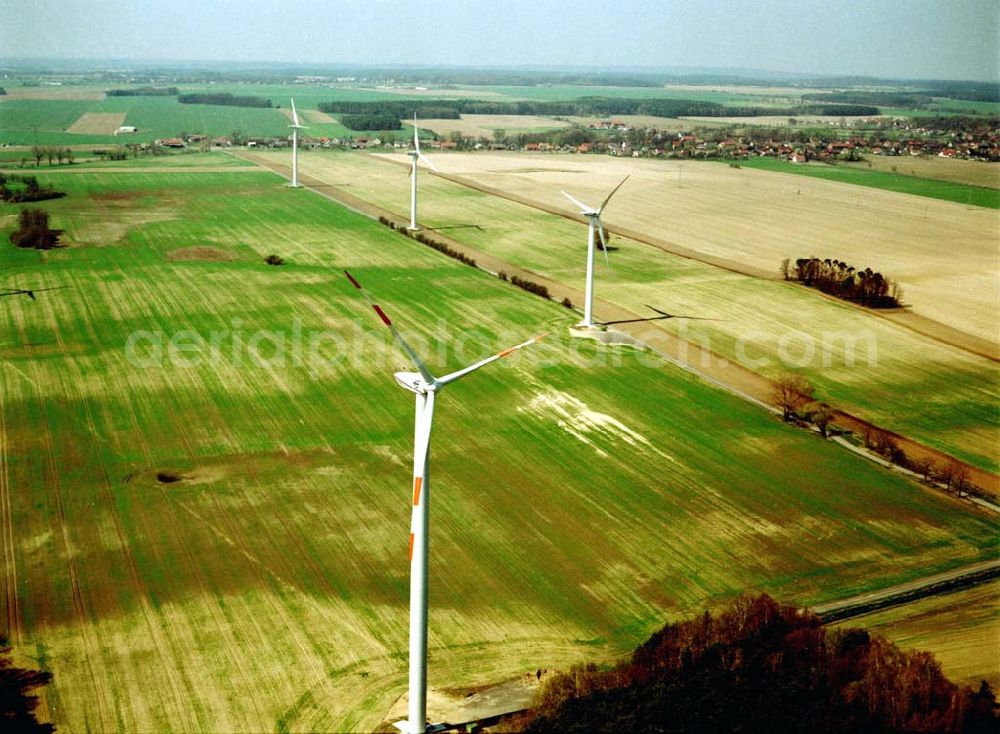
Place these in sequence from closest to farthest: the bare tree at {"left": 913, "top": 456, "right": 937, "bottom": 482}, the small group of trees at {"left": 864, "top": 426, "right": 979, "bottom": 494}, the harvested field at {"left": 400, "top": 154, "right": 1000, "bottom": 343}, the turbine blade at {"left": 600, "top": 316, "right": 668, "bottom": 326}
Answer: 1. the small group of trees at {"left": 864, "top": 426, "right": 979, "bottom": 494}
2. the bare tree at {"left": 913, "top": 456, "right": 937, "bottom": 482}
3. the turbine blade at {"left": 600, "top": 316, "right": 668, "bottom": 326}
4. the harvested field at {"left": 400, "top": 154, "right": 1000, "bottom": 343}

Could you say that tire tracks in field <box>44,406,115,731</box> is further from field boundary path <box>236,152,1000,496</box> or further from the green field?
the green field

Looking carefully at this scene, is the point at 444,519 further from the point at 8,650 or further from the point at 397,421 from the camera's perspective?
the point at 8,650

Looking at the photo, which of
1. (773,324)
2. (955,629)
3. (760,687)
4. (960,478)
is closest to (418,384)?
(760,687)

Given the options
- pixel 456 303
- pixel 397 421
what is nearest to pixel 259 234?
pixel 456 303

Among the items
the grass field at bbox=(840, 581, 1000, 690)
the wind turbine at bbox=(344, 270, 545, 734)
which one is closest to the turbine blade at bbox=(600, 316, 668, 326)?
the grass field at bbox=(840, 581, 1000, 690)

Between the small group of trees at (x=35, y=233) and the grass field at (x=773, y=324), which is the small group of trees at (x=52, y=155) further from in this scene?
the small group of trees at (x=35, y=233)
